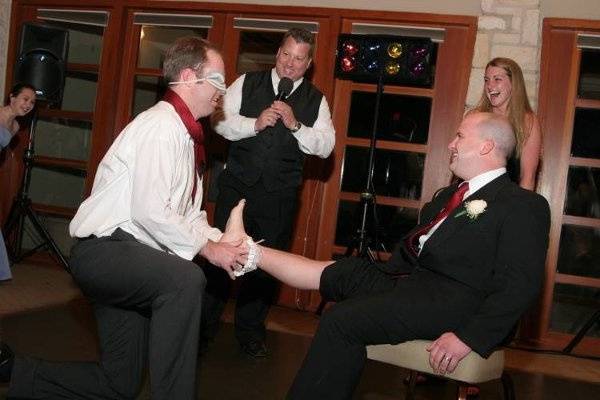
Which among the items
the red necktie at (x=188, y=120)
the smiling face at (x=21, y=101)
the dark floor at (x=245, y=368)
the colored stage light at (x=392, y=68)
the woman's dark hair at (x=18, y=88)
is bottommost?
the dark floor at (x=245, y=368)

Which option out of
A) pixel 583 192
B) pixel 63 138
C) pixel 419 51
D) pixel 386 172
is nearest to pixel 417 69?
pixel 419 51

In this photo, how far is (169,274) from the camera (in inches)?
84.0

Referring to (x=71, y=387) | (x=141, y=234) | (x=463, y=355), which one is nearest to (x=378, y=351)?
(x=463, y=355)

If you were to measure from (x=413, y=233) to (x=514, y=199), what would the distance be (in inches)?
15.2

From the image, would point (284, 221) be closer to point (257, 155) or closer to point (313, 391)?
point (257, 155)

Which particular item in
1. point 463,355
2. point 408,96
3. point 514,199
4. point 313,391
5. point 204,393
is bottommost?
point 204,393

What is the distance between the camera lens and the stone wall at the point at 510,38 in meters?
4.78

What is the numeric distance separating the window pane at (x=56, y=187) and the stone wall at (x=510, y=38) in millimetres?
3234

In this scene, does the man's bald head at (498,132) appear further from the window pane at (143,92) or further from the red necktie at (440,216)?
the window pane at (143,92)

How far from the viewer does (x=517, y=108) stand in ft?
11.1

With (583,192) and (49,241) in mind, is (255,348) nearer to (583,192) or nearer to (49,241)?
(49,241)

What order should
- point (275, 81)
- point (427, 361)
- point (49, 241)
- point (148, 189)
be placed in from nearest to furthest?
1. point (148, 189)
2. point (427, 361)
3. point (275, 81)
4. point (49, 241)

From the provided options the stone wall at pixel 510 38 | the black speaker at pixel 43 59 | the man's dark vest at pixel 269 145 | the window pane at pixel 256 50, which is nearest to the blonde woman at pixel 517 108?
the man's dark vest at pixel 269 145

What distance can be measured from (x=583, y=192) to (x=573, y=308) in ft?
2.73
